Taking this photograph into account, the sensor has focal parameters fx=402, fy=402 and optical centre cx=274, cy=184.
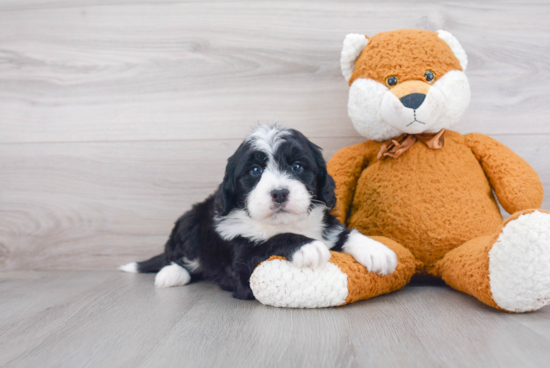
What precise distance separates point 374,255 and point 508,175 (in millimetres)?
641

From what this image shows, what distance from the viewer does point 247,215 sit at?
1.40 m

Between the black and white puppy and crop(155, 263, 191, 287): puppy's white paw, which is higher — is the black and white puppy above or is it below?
above

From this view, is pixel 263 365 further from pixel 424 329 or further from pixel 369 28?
pixel 369 28

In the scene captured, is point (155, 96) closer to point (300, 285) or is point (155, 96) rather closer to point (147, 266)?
point (147, 266)

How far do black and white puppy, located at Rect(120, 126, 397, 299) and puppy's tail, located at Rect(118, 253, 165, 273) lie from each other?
39 centimetres

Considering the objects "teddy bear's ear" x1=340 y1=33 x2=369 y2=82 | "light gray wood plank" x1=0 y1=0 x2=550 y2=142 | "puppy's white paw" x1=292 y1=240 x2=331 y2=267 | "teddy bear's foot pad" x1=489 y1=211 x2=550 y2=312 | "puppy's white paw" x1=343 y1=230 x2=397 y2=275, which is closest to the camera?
"teddy bear's foot pad" x1=489 y1=211 x2=550 y2=312

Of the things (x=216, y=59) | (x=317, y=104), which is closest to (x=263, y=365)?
(x=317, y=104)

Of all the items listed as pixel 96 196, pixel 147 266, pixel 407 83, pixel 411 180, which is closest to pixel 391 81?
pixel 407 83

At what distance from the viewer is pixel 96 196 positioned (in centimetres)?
204

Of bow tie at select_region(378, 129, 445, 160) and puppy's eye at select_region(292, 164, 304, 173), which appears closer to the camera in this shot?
puppy's eye at select_region(292, 164, 304, 173)

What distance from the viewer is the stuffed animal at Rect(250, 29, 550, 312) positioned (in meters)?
1.22

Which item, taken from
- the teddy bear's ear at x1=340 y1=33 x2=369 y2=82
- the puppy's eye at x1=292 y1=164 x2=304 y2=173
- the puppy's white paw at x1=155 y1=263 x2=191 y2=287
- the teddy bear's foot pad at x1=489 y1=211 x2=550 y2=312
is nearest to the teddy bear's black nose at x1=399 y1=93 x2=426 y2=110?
the teddy bear's ear at x1=340 y1=33 x2=369 y2=82

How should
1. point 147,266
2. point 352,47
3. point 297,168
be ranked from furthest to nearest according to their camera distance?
point 147,266, point 352,47, point 297,168

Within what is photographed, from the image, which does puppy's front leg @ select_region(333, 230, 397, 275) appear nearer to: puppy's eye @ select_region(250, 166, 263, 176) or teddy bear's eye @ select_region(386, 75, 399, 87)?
puppy's eye @ select_region(250, 166, 263, 176)
